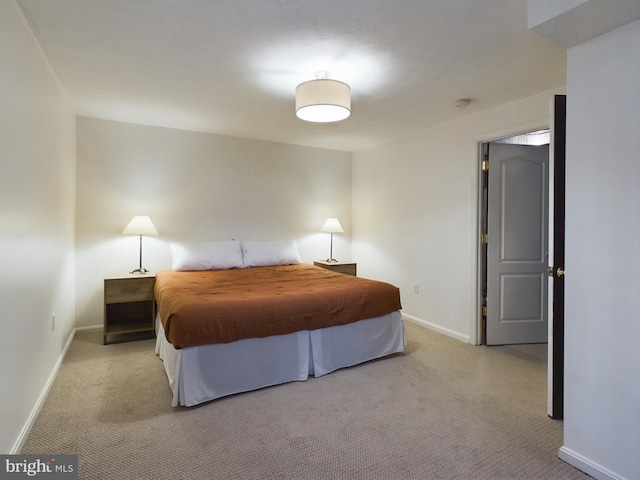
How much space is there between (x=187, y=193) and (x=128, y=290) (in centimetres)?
136

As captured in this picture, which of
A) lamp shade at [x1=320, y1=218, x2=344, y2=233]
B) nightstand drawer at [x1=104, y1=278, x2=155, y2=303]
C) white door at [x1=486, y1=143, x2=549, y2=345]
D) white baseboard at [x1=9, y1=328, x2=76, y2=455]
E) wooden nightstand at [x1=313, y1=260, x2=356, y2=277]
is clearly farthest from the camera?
lamp shade at [x1=320, y1=218, x2=344, y2=233]

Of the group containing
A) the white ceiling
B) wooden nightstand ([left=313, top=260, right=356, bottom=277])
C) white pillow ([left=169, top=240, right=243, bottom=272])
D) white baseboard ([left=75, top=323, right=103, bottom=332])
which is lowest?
white baseboard ([left=75, top=323, right=103, bottom=332])

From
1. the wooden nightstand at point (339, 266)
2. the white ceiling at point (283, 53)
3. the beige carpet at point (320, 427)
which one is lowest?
the beige carpet at point (320, 427)

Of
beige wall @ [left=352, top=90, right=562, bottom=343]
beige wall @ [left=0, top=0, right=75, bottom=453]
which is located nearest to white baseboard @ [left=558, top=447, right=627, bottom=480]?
beige wall @ [left=352, top=90, right=562, bottom=343]

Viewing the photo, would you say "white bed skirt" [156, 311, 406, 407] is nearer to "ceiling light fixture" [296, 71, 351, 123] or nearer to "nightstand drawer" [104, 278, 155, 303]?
"nightstand drawer" [104, 278, 155, 303]

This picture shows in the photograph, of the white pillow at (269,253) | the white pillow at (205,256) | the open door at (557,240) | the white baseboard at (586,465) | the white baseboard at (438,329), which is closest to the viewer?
the white baseboard at (586,465)

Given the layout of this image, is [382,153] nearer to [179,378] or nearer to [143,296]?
[143,296]

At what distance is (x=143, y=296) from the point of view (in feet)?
11.7

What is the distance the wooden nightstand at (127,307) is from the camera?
11.2ft

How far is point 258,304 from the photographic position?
2.54 m

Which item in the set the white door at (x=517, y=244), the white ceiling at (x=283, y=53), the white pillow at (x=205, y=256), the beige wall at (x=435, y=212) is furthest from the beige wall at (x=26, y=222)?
the white door at (x=517, y=244)

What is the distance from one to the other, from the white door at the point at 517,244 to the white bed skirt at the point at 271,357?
1166mm

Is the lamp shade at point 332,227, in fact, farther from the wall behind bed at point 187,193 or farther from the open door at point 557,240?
the open door at point 557,240

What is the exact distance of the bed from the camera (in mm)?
2309
